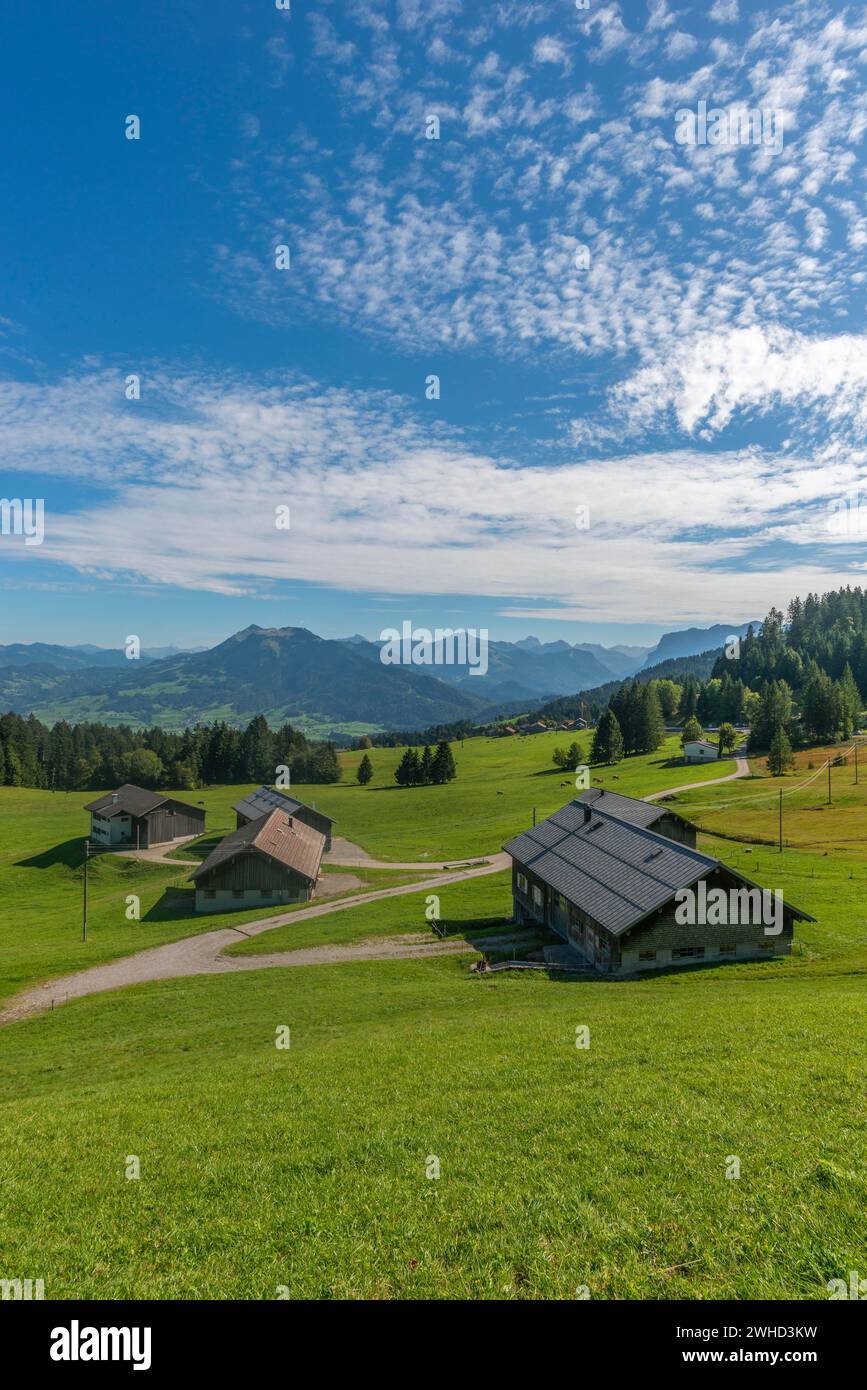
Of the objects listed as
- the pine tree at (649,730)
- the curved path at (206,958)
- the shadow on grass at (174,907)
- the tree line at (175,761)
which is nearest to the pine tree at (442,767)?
the tree line at (175,761)

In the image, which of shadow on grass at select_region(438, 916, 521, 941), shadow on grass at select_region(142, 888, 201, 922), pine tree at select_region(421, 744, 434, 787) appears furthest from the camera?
pine tree at select_region(421, 744, 434, 787)

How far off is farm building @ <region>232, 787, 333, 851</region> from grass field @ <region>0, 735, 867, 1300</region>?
59.0m

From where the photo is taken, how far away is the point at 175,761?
164m

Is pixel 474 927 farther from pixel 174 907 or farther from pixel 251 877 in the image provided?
pixel 174 907

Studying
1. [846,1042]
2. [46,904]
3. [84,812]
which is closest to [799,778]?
[846,1042]

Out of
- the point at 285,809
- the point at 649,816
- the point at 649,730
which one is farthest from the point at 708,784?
the point at 285,809

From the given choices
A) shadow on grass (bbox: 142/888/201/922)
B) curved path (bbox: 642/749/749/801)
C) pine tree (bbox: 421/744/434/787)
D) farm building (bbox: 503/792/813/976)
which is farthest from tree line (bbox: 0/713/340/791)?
farm building (bbox: 503/792/813/976)

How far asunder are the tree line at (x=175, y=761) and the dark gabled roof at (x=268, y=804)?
192 feet

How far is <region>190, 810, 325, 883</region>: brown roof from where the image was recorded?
208 ft

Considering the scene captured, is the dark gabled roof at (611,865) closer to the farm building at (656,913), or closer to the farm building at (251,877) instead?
the farm building at (656,913)

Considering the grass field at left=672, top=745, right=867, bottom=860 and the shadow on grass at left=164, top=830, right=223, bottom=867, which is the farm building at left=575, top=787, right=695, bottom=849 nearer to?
the grass field at left=672, top=745, right=867, bottom=860

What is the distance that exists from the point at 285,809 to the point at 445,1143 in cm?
8194
